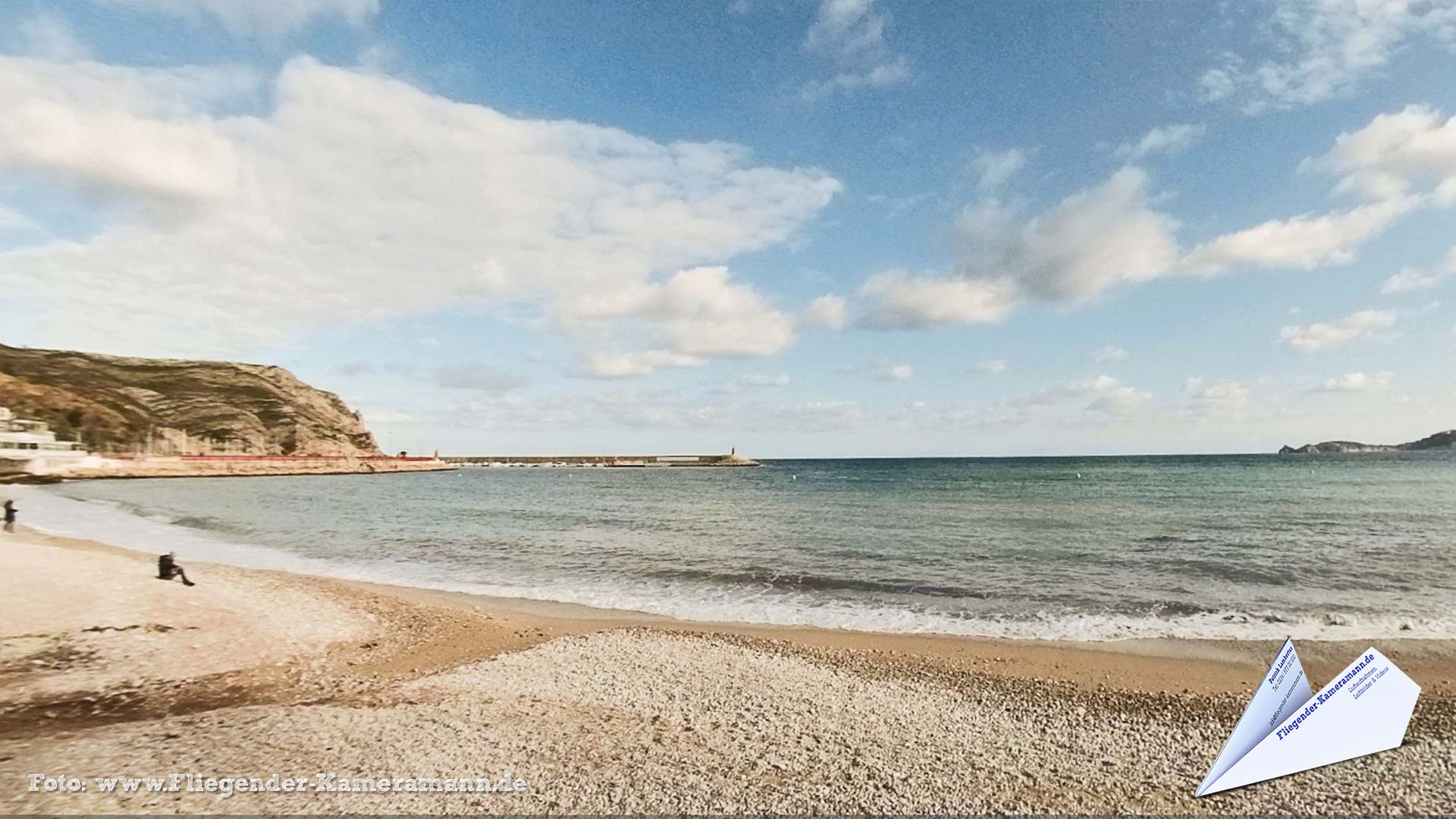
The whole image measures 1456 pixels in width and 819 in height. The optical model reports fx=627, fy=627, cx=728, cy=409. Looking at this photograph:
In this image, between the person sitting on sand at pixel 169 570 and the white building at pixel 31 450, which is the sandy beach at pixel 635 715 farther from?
the white building at pixel 31 450

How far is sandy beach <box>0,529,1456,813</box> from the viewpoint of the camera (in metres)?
A: 7.08

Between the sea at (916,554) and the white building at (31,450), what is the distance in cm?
4842

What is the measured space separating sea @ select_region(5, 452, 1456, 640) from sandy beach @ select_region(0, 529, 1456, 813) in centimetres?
274

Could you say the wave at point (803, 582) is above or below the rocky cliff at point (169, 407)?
below

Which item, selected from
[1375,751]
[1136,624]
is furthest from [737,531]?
[1375,751]

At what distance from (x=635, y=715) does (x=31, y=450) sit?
445 ft

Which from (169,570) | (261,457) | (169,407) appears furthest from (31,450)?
(169,570)

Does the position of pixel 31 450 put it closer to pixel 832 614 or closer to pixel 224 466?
pixel 224 466

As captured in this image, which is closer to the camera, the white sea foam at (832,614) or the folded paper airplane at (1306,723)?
the folded paper airplane at (1306,723)

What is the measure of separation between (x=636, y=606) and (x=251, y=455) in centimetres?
17809

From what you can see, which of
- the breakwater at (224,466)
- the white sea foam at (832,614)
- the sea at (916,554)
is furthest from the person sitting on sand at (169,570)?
the breakwater at (224,466)

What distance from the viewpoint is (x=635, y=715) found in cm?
948

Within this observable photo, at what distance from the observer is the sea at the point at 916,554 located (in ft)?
56.0

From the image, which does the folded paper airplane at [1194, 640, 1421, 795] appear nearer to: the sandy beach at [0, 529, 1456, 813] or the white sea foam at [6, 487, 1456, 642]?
the sandy beach at [0, 529, 1456, 813]
